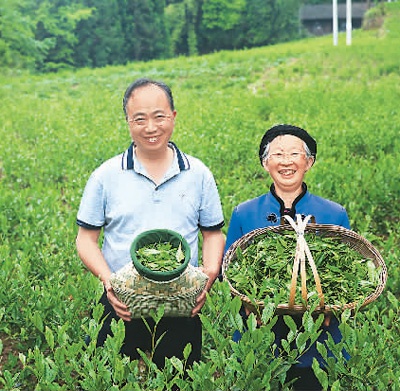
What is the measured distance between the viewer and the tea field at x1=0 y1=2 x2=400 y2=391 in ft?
7.34

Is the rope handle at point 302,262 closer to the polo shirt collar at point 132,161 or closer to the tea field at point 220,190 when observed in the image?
the tea field at point 220,190

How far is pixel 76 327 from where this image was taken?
3408 millimetres

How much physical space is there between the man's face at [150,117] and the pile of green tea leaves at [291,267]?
0.67 m

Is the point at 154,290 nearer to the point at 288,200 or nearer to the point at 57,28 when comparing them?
the point at 288,200

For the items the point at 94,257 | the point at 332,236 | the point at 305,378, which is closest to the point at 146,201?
the point at 94,257

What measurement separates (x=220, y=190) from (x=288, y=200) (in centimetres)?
359

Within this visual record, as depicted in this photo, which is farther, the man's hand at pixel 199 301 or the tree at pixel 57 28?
the tree at pixel 57 28

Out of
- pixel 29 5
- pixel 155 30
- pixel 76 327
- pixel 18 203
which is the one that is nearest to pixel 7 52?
pixel 29 5

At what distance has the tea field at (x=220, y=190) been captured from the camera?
2238 mm

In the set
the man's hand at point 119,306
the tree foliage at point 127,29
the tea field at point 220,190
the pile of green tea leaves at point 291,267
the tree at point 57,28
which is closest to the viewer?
the tea field at point 220,190

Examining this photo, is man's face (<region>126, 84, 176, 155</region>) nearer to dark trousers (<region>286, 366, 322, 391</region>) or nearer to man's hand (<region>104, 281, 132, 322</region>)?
man's hand (<region>104, 281, 132, 322</region>)

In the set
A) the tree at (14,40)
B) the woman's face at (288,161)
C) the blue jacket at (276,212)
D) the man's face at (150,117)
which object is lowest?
the blue jacket at (276,212)

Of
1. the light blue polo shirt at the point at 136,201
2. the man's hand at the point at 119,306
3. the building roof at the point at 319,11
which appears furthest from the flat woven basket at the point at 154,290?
the building roof at the point at 319,11

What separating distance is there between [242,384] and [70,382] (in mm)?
647
